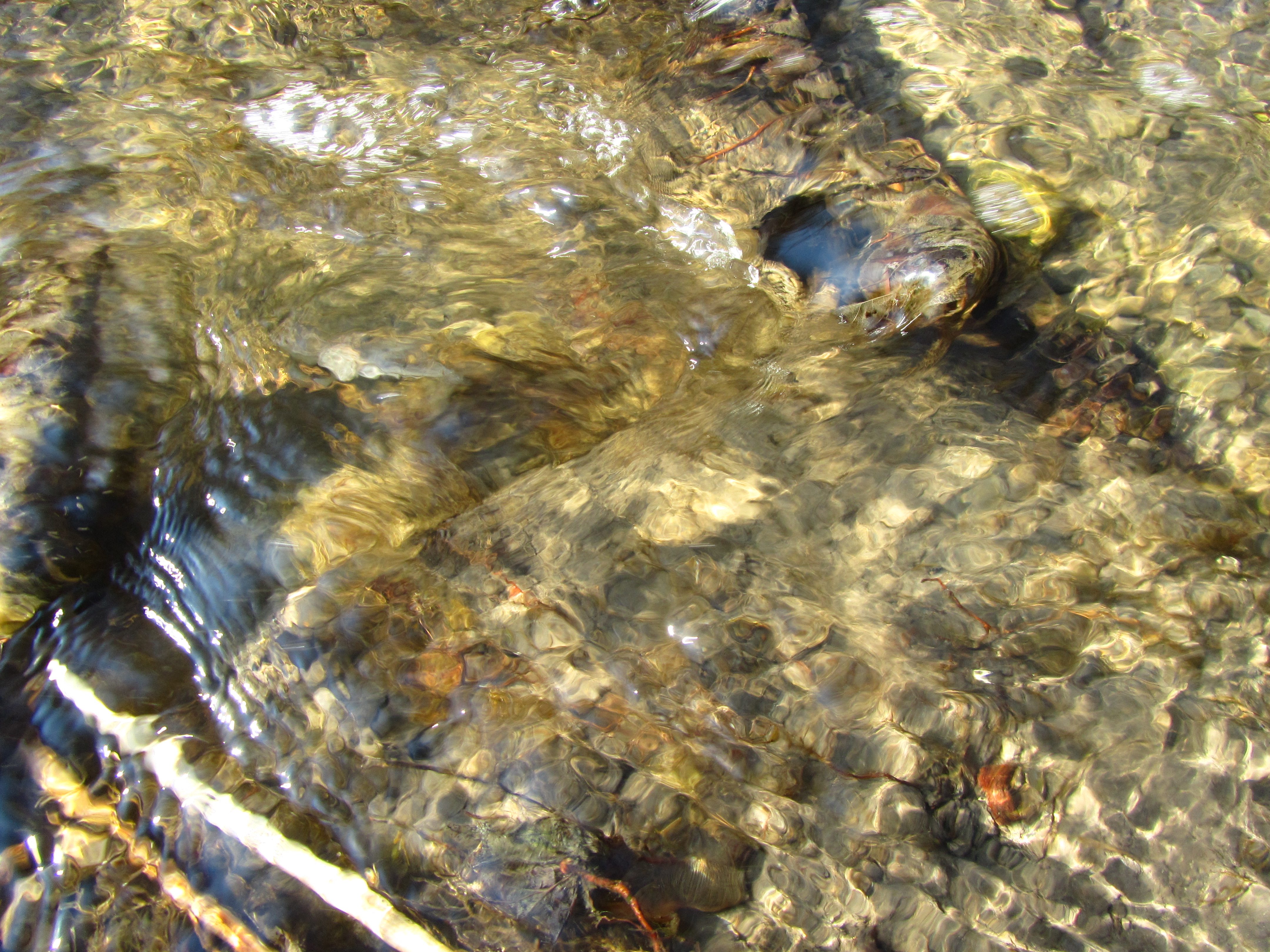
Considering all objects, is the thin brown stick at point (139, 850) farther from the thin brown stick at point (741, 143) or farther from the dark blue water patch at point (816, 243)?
the thin brown stick at point (741, 143)

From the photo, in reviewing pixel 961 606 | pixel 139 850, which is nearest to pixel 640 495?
pixel 961 606

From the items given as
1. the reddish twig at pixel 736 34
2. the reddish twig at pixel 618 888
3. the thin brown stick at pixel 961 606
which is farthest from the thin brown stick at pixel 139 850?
the reddish twig at pixel 736 34

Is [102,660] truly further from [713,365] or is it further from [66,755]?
[713,365]

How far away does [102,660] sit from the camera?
2.09 m

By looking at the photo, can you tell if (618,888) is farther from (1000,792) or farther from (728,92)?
(728,92)

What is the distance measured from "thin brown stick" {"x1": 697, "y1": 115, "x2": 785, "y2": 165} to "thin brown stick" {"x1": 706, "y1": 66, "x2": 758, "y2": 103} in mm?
230

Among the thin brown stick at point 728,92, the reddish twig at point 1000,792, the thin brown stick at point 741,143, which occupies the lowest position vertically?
the reddish twig at point 1000,792

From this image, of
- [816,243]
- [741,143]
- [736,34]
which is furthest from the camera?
[736,34]

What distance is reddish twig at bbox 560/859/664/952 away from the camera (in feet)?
5.51

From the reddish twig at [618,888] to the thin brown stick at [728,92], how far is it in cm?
285

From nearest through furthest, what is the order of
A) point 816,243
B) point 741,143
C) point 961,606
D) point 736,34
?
point 961,606, point 816,243, point 741,143, point 736,34

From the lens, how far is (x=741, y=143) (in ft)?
10.4

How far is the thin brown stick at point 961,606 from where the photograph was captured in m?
2.07

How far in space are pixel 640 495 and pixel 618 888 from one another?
1.04 meters
